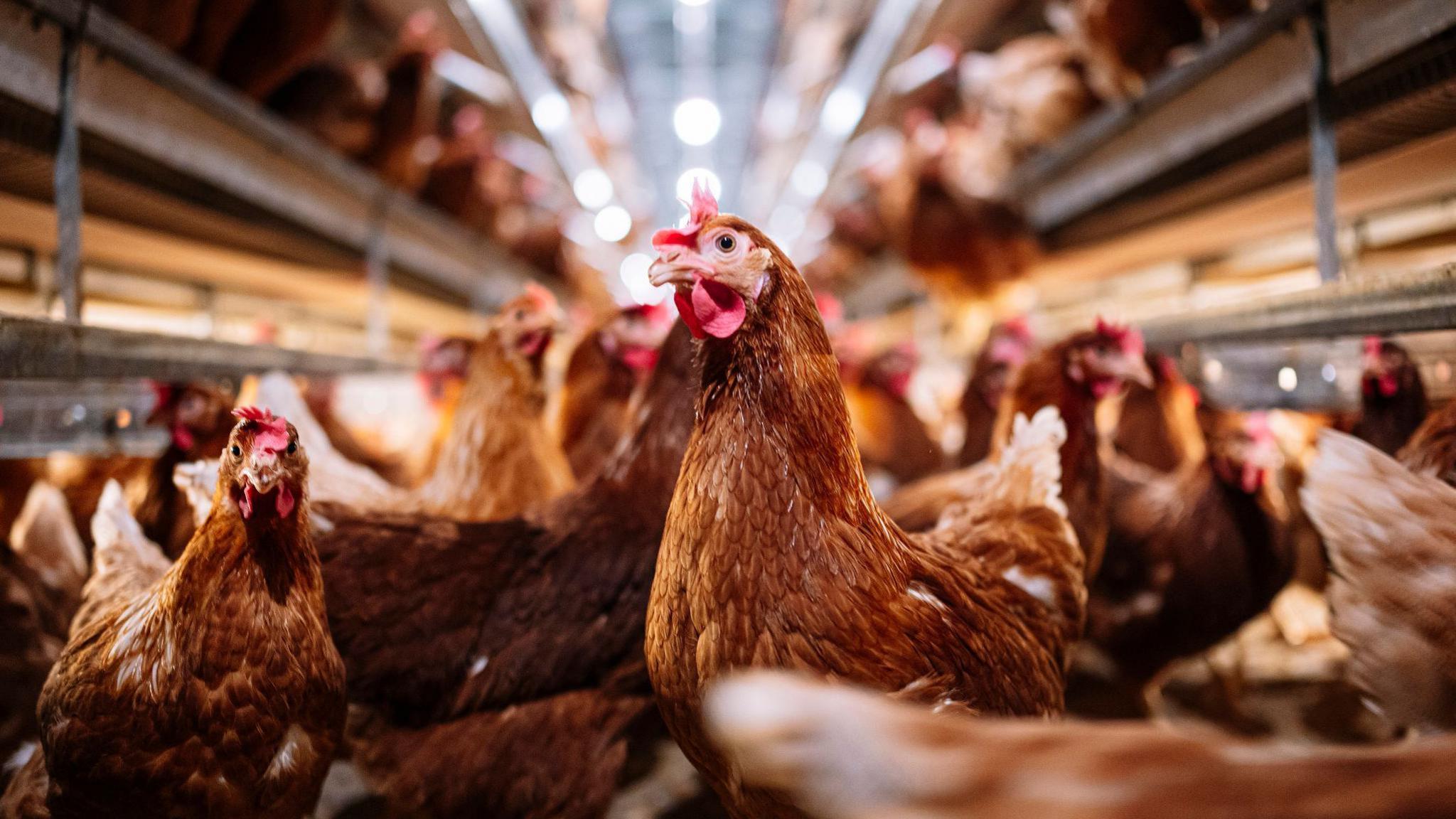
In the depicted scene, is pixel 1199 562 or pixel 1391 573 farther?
pixel 1199 562

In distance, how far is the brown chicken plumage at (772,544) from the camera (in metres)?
0.98

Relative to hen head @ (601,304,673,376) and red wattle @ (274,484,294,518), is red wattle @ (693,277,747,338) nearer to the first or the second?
red wattle @ (274,484,294,518)

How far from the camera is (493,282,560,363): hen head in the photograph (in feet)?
7.23

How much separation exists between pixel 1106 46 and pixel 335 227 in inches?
135

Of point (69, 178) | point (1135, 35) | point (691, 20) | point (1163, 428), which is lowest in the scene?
point (1163, 428)

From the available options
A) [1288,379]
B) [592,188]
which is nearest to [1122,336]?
[1288,379]

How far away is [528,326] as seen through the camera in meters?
2.19

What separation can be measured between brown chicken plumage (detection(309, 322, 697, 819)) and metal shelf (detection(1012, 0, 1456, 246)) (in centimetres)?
173

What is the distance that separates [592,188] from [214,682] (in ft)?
18.2

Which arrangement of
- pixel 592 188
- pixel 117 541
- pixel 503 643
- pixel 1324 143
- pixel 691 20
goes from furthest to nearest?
pixel 592 188 < pixel 691 20 < pixel 1324 143 < pixel 503 643 < pixel 117 541

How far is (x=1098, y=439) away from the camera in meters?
2.08

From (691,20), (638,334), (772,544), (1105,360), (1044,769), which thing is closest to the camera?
(1044,769)

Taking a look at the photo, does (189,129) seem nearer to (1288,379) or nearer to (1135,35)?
(1288,379)

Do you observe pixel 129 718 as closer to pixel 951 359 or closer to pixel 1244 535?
pixel 1244 535
